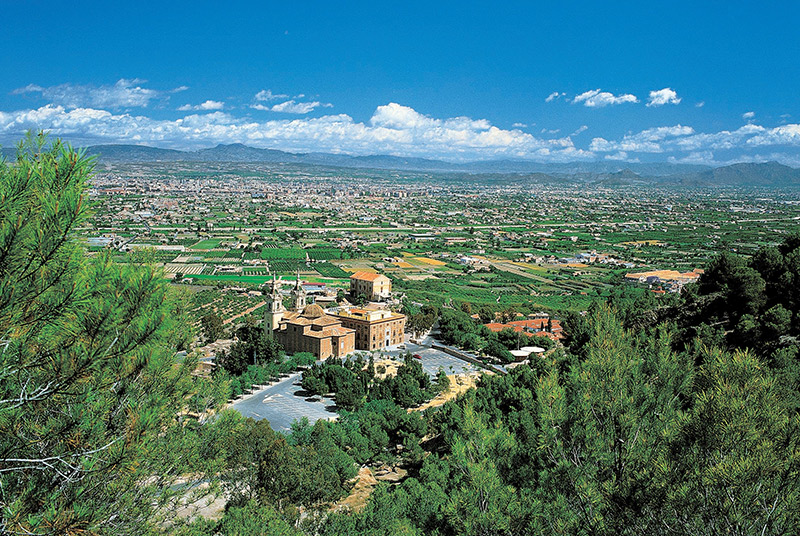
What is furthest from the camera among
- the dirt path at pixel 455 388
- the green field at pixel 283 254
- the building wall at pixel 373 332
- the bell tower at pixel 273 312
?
the green field at pixel 283 254

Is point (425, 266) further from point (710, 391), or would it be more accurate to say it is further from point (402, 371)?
point (710, 391)

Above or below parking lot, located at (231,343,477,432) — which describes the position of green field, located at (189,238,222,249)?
below

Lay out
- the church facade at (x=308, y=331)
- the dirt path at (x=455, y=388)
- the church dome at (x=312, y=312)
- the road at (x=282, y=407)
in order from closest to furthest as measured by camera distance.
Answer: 1. the road at (x=282, y=407)
2. the dirt path at (x=455, y=388)
3. the church facade at (x=308, y=331)
4. the church dome at (x=312, y=312)

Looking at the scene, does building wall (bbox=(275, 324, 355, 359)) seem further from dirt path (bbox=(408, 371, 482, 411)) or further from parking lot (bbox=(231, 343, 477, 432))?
dirt path (bbox=(408, 371, 482, 411))

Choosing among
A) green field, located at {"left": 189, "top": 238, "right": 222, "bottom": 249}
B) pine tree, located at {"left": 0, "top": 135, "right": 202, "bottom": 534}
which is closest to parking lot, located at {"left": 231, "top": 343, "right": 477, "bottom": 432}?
pine tree, located at {"left": 0, "top": 135, "right": 202, "bottom": 534}

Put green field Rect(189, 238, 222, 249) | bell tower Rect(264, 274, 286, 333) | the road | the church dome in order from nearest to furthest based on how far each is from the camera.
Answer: the road < the church dome < bell tower Rect(264, 274, 286, 333) < green field Rect(189, 238, 222, 249)

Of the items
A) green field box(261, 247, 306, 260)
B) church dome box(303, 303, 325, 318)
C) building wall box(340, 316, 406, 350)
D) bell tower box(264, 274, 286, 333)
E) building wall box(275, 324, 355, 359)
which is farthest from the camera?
green field box(261, 247, 306, 260)

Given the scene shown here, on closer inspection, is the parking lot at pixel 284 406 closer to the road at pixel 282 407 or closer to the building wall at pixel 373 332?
the road at pixel 282 407

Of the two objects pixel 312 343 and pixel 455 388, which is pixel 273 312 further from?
pixel 455 388

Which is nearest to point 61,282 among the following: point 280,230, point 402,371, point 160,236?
point 402,371

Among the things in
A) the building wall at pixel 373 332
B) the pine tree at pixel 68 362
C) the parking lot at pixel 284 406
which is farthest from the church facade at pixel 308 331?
the pine tree at pixel 68 362

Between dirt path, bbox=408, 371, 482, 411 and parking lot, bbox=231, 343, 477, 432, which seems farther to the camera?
dirt path, bbox=408, 371, 482, 411
